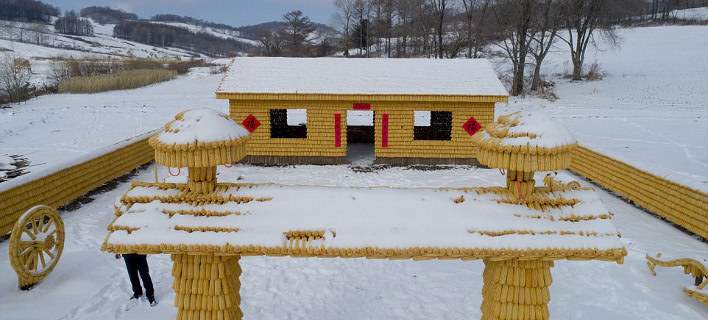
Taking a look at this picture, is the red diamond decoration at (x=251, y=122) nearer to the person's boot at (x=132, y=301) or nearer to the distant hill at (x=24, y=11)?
the person's boot at (x=132, y=301)

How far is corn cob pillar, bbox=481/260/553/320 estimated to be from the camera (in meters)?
3.95

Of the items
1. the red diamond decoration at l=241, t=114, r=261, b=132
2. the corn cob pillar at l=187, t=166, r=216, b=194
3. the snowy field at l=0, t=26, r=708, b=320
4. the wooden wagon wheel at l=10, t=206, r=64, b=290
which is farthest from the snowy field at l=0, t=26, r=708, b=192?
the corn cob pillar at l=187, t=166, r=216, b=194

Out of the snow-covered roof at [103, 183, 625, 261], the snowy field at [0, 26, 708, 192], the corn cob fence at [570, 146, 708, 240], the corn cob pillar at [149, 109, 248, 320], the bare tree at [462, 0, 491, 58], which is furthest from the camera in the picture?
the bare tree at [462, 0, 491, 58]

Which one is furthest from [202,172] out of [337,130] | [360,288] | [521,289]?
[337,130]

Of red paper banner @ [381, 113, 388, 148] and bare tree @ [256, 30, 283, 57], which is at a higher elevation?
bare tree @ [256, 30, 283, 57]

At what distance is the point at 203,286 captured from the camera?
4066 mm

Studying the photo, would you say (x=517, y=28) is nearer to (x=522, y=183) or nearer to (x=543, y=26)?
(x=543, y=26)

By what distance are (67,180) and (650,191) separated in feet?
43.6

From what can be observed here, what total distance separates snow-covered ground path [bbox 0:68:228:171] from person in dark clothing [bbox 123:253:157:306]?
5969 millimetres

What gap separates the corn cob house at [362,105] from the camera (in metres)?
13.9

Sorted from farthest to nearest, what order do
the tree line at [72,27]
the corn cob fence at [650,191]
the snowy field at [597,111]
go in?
the tree line at [72,27] → the snowy field at [597,111] → the corn cob fence at [650,191]

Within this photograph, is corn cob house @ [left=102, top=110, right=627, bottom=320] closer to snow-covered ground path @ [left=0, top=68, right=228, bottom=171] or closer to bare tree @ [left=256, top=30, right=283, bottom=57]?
snow-covered ground path @ [left=0, top=68, right=228, bottom=171]

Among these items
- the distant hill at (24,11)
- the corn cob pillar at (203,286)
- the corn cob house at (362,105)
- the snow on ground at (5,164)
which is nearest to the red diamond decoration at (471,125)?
the corn cob house at (362,105)

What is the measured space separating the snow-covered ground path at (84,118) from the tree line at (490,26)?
65.7 ft
